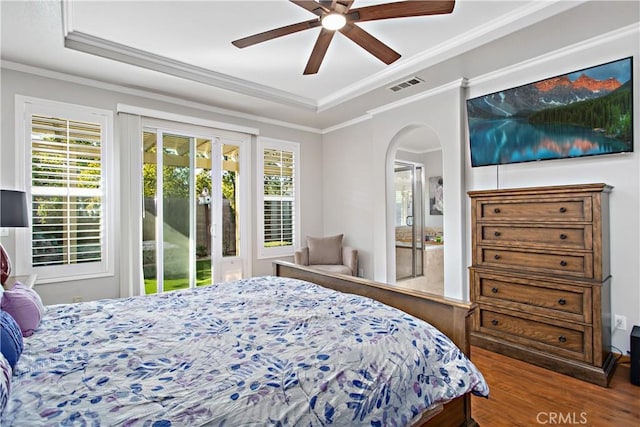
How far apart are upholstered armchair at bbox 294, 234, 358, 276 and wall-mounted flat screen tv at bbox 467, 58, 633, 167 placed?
2.15 metres

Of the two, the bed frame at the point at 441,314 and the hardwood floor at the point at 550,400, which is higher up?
the bed frame at the point at 441,314

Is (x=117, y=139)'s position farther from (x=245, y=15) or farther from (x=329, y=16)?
(x=329, y=16)

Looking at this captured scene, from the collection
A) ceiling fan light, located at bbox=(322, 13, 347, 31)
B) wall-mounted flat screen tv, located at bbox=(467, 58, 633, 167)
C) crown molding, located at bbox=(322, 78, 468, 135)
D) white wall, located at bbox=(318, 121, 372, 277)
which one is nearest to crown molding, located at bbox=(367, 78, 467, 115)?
crown molding, located at bbox=(322, 78, 468, 135)

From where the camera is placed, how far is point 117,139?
3771mm

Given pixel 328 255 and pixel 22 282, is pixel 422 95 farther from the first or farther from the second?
pixel 22 282

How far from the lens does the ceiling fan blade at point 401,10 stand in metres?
1.96

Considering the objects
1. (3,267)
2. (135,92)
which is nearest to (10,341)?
(3,267)

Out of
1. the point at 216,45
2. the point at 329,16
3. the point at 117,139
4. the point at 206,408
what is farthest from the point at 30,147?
the point at 206,408

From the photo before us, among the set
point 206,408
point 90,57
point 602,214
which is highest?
point 90,57

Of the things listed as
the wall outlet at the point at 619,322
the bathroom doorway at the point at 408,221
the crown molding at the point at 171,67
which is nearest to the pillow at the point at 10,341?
the crown molding at the point at 171,67

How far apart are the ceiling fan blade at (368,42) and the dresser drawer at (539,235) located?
175 centimetres

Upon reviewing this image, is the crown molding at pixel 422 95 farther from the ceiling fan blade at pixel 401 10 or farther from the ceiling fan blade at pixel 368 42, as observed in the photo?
the ceiling fan blade at pixel 401 10

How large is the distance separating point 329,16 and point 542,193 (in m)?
2.15

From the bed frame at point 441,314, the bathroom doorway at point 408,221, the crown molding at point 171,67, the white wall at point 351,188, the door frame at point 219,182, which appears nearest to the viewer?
the bed frame at point 441,314
